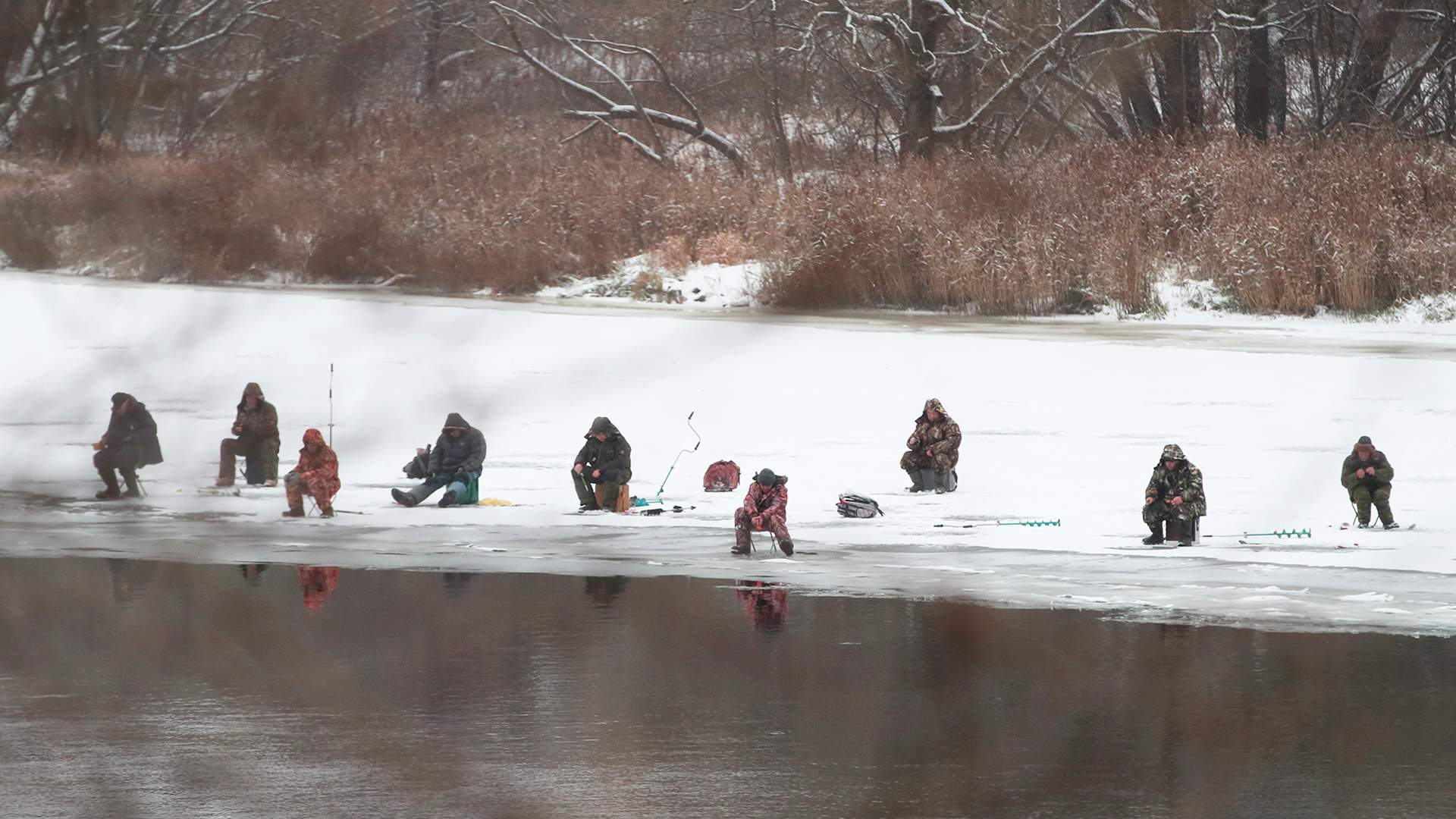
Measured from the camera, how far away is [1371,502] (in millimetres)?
9391

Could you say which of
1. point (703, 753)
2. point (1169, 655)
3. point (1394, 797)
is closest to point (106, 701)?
point (703, 753)

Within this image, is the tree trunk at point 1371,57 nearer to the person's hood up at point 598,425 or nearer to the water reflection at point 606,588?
the person's hood up at point 598,425

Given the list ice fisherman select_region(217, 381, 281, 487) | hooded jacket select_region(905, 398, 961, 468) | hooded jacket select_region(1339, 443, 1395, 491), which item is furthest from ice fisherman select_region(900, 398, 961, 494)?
ice fisherman select_region(217, 381, 281, 487)

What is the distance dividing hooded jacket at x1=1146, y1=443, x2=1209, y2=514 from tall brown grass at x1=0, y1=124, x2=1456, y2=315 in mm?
8701

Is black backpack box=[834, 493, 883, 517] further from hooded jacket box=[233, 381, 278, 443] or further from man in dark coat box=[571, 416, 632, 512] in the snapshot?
hooded jacket box=[233, 381, 278, 443]

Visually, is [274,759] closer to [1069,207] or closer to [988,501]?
[1069,207]

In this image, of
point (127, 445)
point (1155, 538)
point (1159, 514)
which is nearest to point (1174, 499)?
point (1159, 514)

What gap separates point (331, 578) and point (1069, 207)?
781cm

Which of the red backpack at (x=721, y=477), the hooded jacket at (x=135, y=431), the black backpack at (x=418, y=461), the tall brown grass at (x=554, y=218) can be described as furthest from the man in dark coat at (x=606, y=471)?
the tall brown grass at (x=554, y=218)

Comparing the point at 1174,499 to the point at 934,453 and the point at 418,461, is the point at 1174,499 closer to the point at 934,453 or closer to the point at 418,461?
the point at 934,453

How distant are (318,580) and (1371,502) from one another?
18.7 ft

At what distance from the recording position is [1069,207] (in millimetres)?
824

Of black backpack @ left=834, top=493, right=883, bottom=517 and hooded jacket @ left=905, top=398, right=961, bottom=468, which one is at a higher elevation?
hooded jacket @ left=905, top=398, right=961, bottom=468

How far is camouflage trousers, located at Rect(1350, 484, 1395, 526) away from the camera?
930 centimetres
